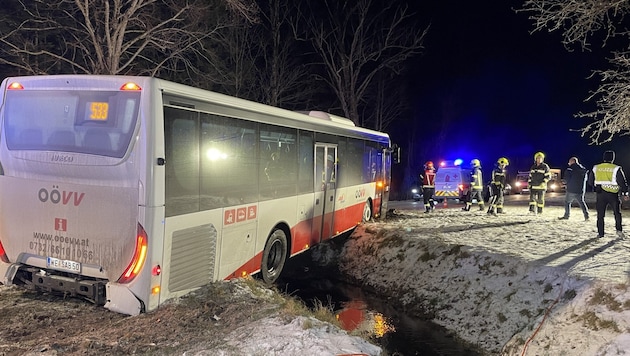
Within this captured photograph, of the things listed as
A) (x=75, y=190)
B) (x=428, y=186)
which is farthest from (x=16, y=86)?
(x=428, y=186)

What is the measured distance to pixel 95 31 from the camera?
46.1 feet

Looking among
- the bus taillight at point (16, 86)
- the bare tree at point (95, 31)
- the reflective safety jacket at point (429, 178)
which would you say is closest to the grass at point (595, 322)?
the bus taillight at point (16, 86)

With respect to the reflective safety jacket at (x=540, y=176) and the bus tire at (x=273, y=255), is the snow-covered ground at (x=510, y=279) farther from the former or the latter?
the bus tire at (x=273, y=255)

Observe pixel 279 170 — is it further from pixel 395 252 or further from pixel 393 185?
pixel 393 185

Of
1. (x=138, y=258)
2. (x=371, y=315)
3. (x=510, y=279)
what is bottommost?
(x=371, y=315)

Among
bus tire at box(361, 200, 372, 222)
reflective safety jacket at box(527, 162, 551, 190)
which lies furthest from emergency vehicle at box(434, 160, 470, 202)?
bus tire at box(361, 200, 372, 222)

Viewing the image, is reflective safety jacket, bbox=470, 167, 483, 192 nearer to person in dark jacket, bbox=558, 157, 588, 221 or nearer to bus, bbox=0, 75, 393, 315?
person in dark jacket, bbox=558, 157, 588, 221

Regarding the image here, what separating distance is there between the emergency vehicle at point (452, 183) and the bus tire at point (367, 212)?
7.58 metres

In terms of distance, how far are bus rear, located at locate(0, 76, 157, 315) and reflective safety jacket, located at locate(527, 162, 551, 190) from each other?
1333 centimetres

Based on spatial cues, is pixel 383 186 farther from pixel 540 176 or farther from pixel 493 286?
pixel 493 286

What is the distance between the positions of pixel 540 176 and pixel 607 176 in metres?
4.48

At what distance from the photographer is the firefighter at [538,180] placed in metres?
14.2

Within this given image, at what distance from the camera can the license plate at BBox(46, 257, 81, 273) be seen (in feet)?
17.0

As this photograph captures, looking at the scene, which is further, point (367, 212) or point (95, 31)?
point (95, 31)
